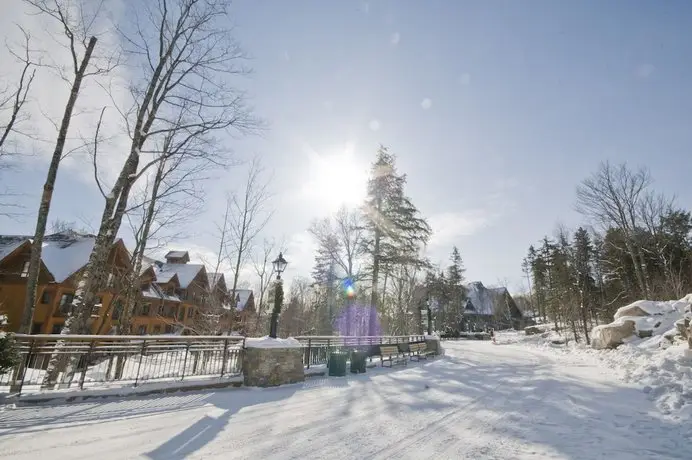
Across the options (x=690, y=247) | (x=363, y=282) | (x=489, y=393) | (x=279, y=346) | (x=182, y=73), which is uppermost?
(x=182, y=73)

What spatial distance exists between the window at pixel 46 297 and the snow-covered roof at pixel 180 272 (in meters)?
11.8

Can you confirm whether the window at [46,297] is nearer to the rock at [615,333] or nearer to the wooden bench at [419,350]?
the wooden bench at [419,350]

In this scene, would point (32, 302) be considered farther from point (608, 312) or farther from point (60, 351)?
point (608, 312)

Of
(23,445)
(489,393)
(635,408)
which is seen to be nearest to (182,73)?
(23,445)

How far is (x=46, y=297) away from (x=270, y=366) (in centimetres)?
2639

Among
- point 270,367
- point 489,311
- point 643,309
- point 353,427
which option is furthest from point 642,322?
point 489,311

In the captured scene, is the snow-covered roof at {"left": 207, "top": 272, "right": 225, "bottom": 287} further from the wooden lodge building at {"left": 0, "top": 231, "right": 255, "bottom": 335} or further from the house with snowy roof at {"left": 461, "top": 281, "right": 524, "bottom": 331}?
the house with snowy roof at {"left": 461, "top": 281, "right": 524, "bottom": 331}

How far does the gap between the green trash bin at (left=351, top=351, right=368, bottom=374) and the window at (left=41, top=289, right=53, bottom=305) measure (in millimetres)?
26471

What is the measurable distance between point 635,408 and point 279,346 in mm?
8595

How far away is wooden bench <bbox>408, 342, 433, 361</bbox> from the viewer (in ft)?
57.7

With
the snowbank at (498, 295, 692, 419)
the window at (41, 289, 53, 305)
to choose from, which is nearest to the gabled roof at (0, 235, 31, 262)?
the window at (41, 289, 53, 305)

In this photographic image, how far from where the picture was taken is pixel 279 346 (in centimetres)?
991

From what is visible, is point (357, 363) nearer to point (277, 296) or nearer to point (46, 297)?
point (277, 296)

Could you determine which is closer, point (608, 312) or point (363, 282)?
point (363, 282)
